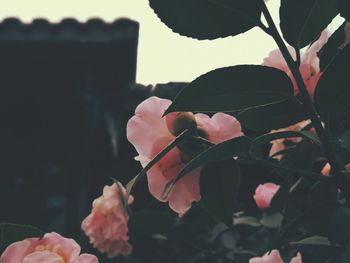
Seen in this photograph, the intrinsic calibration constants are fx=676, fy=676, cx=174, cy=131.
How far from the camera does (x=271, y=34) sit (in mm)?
647

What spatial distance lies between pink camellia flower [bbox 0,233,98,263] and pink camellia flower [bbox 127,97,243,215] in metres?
0.11

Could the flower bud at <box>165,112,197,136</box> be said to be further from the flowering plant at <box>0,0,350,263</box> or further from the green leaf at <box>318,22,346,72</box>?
the green leaf at <box>318,22,346,72</box>

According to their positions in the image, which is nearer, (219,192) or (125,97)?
(219,192)

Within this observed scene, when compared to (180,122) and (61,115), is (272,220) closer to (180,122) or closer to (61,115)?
(180,122)

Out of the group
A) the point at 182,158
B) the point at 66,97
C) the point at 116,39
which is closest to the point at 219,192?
the point at 182,158

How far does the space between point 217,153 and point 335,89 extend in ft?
0.42

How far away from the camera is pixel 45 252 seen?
2.28 feet

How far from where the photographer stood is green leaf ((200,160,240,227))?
71 cm

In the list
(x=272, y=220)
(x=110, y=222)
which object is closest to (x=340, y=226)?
(x=272, y=220)

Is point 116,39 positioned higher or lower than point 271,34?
lower

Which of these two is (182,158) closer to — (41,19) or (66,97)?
(41,19)

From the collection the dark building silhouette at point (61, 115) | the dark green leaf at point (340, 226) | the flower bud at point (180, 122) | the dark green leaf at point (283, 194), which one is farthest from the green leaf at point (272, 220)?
the dark building silhouette at point (61, 115)

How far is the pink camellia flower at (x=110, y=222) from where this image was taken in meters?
1.67

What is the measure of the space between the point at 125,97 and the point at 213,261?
41.7 inches
